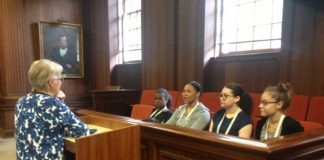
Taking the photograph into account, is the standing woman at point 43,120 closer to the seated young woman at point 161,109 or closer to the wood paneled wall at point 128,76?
the seated young woman at point 161,109

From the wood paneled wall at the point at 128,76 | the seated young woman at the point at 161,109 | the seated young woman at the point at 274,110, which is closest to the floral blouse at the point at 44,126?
the seated young woman at the point at 274,110

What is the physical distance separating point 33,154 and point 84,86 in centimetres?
503

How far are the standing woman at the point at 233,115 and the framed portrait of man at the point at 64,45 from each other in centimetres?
451

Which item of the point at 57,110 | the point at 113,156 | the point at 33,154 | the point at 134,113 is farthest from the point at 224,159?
the point at 134,113

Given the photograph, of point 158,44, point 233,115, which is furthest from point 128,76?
point 233,115

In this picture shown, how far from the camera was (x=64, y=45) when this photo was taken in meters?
5.82

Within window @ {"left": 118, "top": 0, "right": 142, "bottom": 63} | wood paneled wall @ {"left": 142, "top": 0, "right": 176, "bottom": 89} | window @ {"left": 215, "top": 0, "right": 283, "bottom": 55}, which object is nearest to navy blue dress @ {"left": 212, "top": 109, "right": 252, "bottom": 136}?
window @ {"left": 215, "top": 0, "right": 283, "bottom": 55}

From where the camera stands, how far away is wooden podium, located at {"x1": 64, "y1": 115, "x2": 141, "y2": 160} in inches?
56.4

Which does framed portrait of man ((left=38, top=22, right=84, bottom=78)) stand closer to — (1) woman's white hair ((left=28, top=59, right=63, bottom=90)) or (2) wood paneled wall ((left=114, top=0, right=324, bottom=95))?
(2) wood paneled wall ((left=114, top=0, right=324, bottom=95))

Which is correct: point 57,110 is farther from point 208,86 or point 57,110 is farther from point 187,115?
point 208,86

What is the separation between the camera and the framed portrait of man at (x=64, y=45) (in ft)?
18.2

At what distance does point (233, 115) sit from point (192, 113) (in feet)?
1.45

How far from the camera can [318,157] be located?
4.79ft

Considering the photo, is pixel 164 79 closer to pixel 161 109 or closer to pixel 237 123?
pixel 161 109
